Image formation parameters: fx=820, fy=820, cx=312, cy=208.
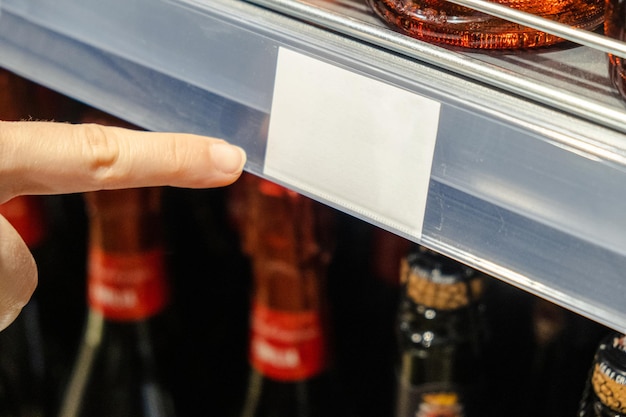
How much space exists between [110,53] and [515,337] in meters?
0.42

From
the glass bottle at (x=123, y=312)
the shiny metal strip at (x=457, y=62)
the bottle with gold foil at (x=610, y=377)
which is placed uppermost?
the shiny metal strip at (x=457, y=62)

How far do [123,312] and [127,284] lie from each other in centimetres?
4

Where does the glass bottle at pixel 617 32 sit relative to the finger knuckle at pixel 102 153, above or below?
above

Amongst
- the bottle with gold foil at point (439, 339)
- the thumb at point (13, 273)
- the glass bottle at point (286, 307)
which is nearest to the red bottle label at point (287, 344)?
the glass bottle at point (286, 307)

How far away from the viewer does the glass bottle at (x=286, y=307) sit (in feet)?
2.15

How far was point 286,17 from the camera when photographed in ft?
1.25

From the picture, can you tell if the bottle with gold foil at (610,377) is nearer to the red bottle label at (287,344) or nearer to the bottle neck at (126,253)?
the red bottle label at (287,344)

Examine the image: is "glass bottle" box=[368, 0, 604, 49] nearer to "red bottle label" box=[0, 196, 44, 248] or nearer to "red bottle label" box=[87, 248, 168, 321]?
"red bottle label" box=[87, 248, 168, 321]

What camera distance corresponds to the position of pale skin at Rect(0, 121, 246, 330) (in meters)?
0.37

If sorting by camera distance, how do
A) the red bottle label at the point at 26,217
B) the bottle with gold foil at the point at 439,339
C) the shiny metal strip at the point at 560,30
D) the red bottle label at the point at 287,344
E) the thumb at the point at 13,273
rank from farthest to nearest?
the red bottle label at the point at 26,217 → the red bottle label at the point at 287,344 → the bottle with gold foil at the point at 439,339 → the thumb at the point at 13,273 → the shiny metal strip at the point at 560,30

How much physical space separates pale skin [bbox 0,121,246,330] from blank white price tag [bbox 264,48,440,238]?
34 millimetres

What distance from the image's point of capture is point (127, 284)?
0.79 meters

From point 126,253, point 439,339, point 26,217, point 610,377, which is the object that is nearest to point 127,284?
point 126,253

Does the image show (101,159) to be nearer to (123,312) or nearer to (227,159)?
(227,159)
